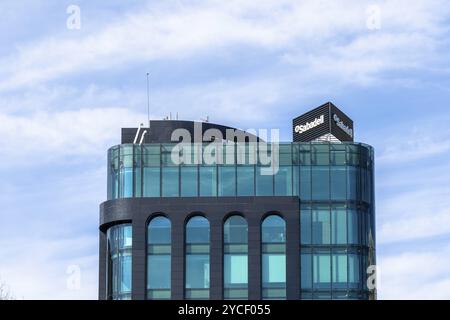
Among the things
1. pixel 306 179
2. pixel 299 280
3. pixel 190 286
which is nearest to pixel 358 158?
pixel 306 179

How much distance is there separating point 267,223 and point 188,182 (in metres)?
7.90

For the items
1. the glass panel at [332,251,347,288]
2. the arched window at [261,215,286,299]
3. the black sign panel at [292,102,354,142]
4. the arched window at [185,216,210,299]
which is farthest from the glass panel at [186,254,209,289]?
the black sign panel at [292,102,354,142]

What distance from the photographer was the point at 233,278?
9519 centimetres

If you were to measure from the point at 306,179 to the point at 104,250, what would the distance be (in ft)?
66.6

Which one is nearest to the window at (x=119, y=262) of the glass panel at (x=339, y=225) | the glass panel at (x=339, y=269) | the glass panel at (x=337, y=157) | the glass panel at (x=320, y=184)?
the glass panel at (x=320, y=184)

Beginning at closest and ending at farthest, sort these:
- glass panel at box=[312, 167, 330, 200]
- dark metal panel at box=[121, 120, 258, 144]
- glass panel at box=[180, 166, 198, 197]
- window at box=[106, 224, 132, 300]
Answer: window at box=[106, 224, 132, 300] → glass panel at box=[312, 167, 330, 200] → glass panel at box=[180, 166, 198, 197] → dark metal panel at box=[121, 120, 258, 144]

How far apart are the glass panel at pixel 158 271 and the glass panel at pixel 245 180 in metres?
8.98

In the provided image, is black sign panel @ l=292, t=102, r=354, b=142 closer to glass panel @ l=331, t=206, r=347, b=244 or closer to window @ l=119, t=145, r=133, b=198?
glass panel @ l=331, t=206, r=347, b=244

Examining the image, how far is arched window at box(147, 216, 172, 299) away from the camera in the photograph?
312 ft

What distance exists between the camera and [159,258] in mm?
96375

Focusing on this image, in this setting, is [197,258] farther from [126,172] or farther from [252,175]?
[126,172]

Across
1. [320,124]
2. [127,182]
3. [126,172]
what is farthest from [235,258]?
[320,124]

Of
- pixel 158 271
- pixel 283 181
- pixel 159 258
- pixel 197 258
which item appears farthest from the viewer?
pixel 283 181

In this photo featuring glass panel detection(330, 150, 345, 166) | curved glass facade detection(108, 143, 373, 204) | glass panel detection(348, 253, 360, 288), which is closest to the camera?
glass panel detection(348, 253, 360, 288)
